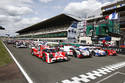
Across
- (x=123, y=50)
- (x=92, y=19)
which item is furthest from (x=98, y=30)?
(x=92, y=19)

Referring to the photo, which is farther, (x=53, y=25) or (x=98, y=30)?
(x=53, y=25)

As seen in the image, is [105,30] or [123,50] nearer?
[123,50]

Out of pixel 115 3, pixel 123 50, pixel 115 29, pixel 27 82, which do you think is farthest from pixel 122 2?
pixel 27 82

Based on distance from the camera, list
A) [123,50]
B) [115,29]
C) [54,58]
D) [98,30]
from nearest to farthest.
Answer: [54,58], [123,50], [98,30], [115,29]

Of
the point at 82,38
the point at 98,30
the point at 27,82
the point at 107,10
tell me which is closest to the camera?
the point at 27,82

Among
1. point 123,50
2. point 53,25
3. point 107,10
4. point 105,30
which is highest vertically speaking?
point 107,10

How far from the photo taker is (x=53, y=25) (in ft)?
194

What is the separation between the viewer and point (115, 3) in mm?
43250

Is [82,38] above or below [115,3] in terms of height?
below

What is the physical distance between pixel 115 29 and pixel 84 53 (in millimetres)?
22291

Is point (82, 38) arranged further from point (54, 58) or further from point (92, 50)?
point (54, 58)

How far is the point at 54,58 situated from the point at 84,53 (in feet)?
14.0

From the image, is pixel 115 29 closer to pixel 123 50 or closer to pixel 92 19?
pixel 123 50

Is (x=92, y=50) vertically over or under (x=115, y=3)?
under
